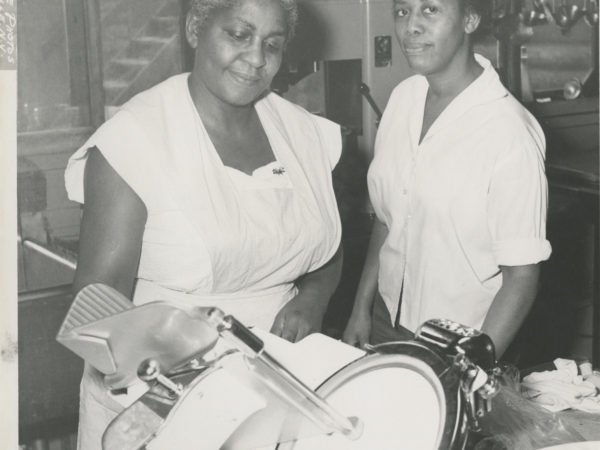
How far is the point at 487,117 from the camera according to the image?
43.8 inches

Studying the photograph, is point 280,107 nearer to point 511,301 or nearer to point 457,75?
point 457,75

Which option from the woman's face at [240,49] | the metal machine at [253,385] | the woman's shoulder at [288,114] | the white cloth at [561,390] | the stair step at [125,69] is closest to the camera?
the metal machine at [253,385]

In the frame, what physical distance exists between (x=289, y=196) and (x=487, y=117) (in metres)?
0.29

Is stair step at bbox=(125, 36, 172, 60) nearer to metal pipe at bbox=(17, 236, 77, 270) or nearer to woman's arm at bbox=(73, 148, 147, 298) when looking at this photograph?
metal pipe at bbox=(17, 236, 77, 270)

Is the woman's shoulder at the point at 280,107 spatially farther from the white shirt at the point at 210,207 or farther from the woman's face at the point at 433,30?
the woman's face at the point at 433,30

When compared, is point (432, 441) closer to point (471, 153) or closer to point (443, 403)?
point (443, 403)

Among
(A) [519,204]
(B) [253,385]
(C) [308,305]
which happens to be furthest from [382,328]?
(B) [253,385]

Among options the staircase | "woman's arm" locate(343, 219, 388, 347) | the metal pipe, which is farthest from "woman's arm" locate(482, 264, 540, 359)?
the staircase

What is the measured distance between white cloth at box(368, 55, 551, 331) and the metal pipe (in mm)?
656

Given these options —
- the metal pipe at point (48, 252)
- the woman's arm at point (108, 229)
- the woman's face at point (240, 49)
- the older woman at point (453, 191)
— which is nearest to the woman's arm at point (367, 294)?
the older woman at point (453, 191)

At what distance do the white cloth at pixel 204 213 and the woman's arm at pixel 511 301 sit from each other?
0.23 metres

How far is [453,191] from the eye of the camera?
111 centimetres

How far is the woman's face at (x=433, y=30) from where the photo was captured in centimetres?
116

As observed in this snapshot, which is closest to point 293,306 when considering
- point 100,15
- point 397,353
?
point 397,353
